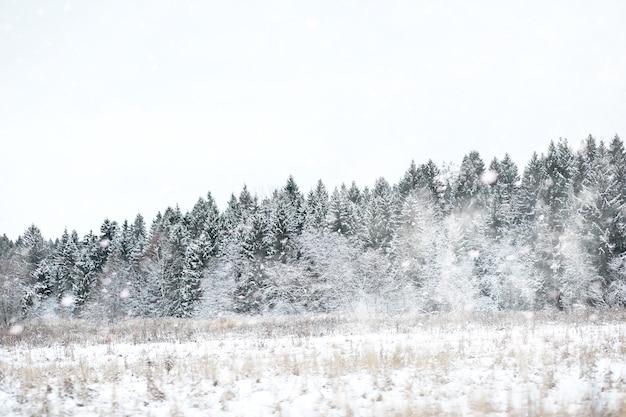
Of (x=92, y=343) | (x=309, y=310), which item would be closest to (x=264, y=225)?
(x=309, y=310)

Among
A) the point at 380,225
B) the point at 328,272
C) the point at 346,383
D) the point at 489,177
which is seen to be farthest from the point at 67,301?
the point at 489,177

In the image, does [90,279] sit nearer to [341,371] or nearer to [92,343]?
[92,343]

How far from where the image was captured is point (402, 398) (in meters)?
7.38

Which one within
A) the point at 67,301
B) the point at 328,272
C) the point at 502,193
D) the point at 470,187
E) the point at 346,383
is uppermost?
the point at 470,187

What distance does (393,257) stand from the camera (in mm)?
55062

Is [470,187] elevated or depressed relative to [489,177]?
depressed

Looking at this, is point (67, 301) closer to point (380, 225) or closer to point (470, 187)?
point (380, 225)

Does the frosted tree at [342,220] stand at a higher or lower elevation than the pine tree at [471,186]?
lower

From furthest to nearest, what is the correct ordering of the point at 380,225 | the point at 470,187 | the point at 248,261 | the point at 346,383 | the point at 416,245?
the point at 470,187
the point at 380,225
the point at 248,261
the point at 416,245
the point at 346,383

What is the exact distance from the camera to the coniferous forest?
42.7 meters

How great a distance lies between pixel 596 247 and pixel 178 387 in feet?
142

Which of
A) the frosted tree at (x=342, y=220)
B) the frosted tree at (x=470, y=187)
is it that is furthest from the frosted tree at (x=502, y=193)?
the frosted tree at (x=342, y=220)

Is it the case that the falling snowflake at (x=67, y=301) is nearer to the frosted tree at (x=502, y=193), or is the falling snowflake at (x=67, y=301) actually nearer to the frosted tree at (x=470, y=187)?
the frosted tree at (x=470, y=187)

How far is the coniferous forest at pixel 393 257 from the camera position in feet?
140
